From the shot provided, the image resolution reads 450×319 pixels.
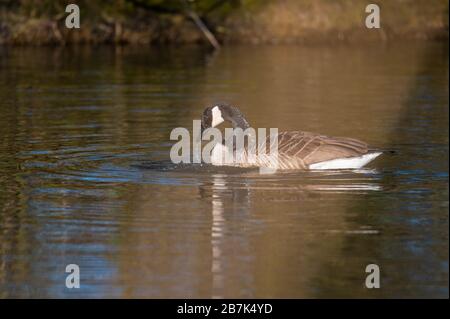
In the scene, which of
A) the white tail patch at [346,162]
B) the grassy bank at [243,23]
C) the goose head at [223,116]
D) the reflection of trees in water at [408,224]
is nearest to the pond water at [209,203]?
the reflection of trees in water at [408,224]

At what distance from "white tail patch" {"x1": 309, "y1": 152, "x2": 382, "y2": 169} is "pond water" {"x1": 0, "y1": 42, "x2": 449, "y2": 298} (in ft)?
0.50

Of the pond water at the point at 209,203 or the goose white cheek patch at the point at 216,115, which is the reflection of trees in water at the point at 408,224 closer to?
the pond water at the point at 209,203

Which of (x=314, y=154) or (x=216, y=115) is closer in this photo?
(x=314, y=154)

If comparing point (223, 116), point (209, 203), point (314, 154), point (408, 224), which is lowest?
point (408, 224)

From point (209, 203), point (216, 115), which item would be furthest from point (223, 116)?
point (209, 203)

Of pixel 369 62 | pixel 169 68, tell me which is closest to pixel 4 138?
pixel 169 68

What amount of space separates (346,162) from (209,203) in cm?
268

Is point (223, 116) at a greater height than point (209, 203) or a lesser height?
greater

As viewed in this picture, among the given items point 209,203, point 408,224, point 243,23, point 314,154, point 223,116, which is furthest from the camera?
point 243,23

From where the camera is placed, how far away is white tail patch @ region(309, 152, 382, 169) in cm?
1427

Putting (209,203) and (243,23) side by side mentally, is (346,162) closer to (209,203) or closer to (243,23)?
(209,203)

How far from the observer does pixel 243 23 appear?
39.0 m
